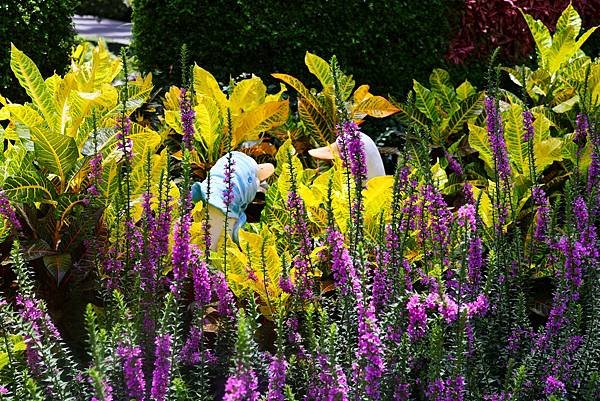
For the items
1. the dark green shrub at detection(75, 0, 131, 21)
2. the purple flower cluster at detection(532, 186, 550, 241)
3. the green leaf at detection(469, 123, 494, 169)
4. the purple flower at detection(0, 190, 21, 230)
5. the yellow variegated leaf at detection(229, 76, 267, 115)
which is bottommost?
the purple flower cluster at detection(532, 186, 550, 241)

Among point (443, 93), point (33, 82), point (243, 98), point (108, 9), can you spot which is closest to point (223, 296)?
point (33, 82)

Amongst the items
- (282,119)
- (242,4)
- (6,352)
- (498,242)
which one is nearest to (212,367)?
(6,352)

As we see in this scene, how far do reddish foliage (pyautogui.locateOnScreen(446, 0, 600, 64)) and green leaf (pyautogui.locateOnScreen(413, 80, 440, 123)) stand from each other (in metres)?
1.01

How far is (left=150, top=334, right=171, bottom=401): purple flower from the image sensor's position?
195 centimetres

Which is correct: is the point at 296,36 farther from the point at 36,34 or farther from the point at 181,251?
the point at 181,251

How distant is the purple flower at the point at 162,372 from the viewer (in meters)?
1.95

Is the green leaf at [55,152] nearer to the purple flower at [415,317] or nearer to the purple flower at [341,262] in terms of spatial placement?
the purple flower at [341,262]

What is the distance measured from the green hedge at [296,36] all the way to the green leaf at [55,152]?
6.53 feet

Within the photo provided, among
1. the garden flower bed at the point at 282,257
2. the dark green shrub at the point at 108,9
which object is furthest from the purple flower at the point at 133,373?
the dark green shrub at the point at 108,9

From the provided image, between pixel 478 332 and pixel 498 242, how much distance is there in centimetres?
31

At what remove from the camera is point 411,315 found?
87.1 inches

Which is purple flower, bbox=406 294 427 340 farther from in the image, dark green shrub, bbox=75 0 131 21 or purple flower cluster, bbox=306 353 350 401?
dark green shrub, bbox=75 0 131 21

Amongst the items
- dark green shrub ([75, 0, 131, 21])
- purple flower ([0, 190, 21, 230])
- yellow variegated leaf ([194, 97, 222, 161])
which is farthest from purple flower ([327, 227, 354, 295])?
dark green shrub ([75, 0, 131, 21])

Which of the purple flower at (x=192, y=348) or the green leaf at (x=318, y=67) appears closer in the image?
the purple flower at (x=192, y=348)
